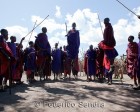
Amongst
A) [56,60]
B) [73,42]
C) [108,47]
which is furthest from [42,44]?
[108,47]

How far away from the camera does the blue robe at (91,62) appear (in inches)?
620

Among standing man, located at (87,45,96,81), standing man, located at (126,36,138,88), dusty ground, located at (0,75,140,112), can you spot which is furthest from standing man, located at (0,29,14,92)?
standing man, located at (87,45,96,81)

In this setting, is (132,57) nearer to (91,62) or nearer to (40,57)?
(91,62)

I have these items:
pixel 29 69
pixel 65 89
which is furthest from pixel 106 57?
pixel 29 69

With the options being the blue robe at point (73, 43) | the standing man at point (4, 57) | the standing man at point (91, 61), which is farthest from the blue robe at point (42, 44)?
the standing man at point (4, 57)

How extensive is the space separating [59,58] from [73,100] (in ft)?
26.5

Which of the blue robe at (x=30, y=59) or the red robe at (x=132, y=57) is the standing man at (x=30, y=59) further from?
the red robe at (x=132, y=57)

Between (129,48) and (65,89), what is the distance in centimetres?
286

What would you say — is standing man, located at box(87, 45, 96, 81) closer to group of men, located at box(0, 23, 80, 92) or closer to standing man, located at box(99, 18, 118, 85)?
group of men, located at box(0, 23, 80, 92)

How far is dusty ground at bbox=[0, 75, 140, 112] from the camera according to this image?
858 centimetres

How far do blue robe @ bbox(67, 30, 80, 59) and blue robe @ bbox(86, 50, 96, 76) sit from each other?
99 cm

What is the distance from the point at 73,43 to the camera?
54.3ft

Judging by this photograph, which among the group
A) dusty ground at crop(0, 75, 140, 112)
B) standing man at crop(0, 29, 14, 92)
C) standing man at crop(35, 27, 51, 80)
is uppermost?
standing man at crop(35, 27, 51, 80)

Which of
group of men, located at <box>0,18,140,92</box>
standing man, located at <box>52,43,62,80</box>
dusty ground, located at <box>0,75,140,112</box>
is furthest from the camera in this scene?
standing man, located at <box>52,43,62,80</box>
